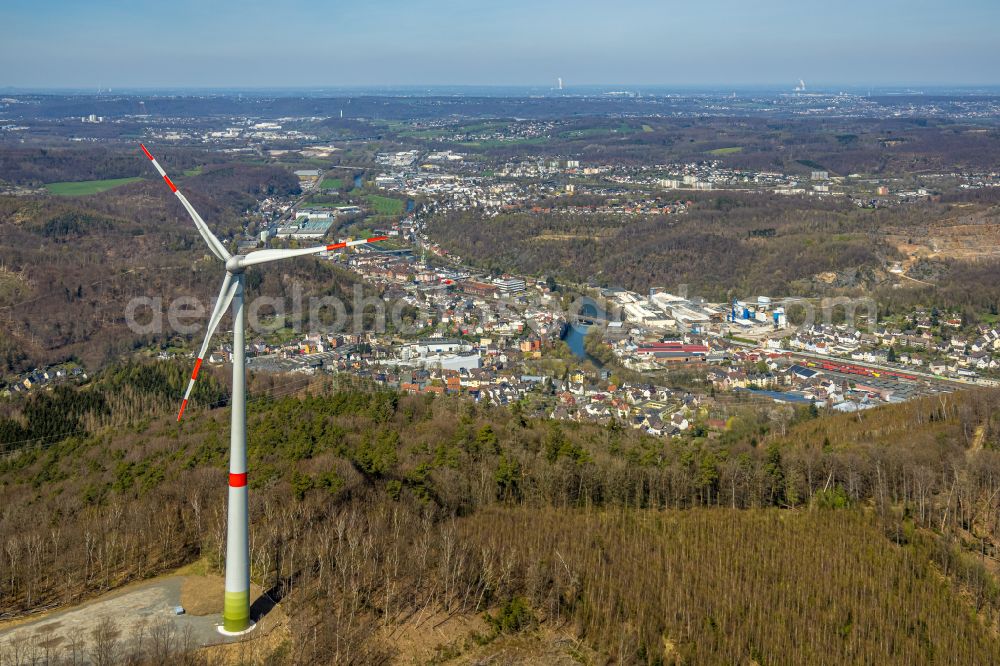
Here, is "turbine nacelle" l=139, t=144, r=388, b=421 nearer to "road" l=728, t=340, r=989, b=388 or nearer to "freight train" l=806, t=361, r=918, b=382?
"freight train" l=806, t=361, r=918, b=382

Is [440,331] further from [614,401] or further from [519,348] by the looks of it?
[614,401]

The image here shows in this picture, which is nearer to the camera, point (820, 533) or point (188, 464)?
point (820, 533)

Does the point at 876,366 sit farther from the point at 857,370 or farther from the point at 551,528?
the point at 551,528

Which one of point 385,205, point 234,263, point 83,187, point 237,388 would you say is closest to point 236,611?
point 237,388

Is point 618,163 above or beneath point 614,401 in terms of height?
above

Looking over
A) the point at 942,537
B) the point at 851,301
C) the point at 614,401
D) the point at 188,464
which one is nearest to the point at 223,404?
the point at 188,464

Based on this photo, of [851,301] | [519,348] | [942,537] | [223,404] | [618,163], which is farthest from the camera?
[618,163]

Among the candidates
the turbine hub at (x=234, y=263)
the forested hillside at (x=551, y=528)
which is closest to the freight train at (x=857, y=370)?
the forested hillside at (x=551, y=528)
